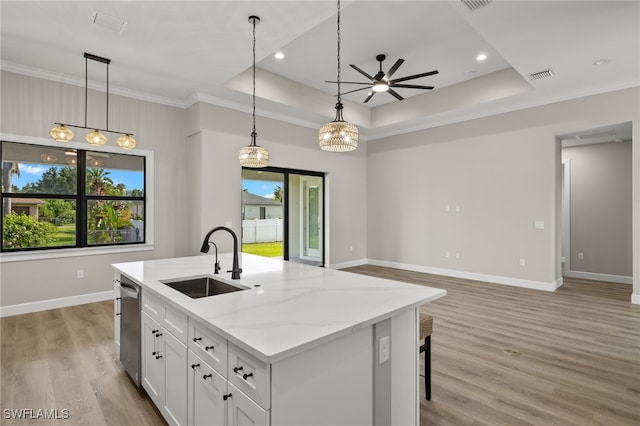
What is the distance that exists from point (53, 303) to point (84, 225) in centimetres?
111

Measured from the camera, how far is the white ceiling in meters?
3.16

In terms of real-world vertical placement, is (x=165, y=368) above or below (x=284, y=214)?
below

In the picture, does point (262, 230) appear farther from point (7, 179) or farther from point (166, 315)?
point (166, 315)

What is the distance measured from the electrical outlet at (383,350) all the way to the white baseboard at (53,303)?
480cm

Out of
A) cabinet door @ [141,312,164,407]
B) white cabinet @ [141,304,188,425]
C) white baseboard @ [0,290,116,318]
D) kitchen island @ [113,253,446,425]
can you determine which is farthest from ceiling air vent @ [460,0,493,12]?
white baseboard @ [0,290,116,318]

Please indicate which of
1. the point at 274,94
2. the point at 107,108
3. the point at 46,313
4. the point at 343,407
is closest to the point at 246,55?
the point at 274,94

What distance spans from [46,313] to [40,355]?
156cm

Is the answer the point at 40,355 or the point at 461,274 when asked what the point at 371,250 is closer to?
the point at 461,274

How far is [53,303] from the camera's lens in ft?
14.8

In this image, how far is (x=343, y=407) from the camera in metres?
1.43

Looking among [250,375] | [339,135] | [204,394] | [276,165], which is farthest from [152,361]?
[276,165]

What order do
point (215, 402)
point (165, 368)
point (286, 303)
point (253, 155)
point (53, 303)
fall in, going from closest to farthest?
point (215, 402) → point (286, 303) → point (165, 368) → point (253, 155) → point (53, 303)

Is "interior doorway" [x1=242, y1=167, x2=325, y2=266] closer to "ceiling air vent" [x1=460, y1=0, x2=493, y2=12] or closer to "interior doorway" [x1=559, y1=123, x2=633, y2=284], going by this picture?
"ceiling air vent" [x1=460, y1=0, x2=493, y2=12]

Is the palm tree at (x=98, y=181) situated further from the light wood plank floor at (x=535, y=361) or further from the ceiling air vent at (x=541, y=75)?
the ceiling air vent at (x=541, y=75)
